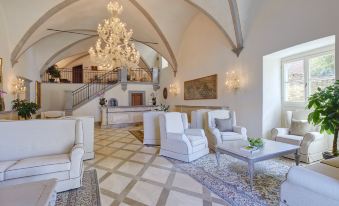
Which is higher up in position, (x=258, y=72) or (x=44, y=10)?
(x=44, y=10)

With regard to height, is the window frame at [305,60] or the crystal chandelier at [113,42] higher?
the crystal chandelier at [113,42]

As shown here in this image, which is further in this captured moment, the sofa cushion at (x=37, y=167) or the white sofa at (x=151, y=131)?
the white sofa at (x=151, y=131)

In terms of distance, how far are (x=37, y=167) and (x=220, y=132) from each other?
3.60m

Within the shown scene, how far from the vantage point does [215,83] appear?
636 centimetres

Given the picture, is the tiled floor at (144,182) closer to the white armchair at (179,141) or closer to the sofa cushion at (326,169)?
the white armchair at (179,141)

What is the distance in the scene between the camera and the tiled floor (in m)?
2.35

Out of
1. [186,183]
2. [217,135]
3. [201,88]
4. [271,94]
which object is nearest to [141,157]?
[186,183]

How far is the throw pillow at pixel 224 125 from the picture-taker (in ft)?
14.9

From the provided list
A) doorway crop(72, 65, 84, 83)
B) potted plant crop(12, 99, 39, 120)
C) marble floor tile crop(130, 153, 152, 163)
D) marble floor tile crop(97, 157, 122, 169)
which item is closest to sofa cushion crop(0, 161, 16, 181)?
marble floor tile crop(97, 157, 122, 169)

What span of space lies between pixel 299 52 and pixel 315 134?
206 centimetres

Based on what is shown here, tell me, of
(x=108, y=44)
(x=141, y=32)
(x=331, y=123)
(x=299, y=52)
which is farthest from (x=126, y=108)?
(x=331, y=123)

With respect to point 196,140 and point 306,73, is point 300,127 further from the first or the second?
point 196,140

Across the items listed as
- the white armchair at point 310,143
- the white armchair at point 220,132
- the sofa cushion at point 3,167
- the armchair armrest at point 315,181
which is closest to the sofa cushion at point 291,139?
the white armchair at point 310,143

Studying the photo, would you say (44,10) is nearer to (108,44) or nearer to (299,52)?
(108,44)
